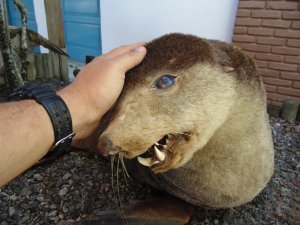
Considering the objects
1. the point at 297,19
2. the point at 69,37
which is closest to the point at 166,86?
the point at 297,19

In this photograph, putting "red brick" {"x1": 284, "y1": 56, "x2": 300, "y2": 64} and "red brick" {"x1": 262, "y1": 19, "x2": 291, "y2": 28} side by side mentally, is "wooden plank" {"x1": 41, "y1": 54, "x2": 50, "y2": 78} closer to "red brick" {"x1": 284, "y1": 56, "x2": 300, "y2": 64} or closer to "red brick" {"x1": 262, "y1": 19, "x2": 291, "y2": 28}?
"red brick" {"x1": 262, "y1": 19, "x2": 291, "y2": 28}

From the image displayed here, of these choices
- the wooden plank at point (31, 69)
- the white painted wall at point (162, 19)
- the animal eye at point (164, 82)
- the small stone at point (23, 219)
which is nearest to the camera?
the animal eye at point (164, 82)

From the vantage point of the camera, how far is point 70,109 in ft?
4.75

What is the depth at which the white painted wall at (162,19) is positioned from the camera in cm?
439

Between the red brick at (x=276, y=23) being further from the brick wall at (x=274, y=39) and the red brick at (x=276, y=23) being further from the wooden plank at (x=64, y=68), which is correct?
the wooden plank at (x=64, y=68)

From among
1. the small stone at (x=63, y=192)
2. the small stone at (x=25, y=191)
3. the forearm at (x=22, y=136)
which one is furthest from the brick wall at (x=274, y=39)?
the forearm at (x=22, y=136)

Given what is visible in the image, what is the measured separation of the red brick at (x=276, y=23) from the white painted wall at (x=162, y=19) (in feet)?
1.42

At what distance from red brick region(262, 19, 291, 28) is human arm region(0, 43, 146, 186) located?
3.13 metres

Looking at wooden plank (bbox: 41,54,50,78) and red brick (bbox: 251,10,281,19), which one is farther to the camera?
wooden plank (bbox: 41,54,50,78)

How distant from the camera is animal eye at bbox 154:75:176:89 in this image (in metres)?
1.31

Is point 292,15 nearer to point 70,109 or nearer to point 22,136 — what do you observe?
point 70,109

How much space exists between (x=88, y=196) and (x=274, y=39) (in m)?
3.16

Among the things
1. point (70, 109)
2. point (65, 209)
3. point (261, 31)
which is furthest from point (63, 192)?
point (261, 31)

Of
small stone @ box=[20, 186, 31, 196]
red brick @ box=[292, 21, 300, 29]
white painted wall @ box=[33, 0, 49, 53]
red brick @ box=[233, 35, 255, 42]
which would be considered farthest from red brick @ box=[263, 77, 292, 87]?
white painted wall @ box=[33, 0, 49, 53]
